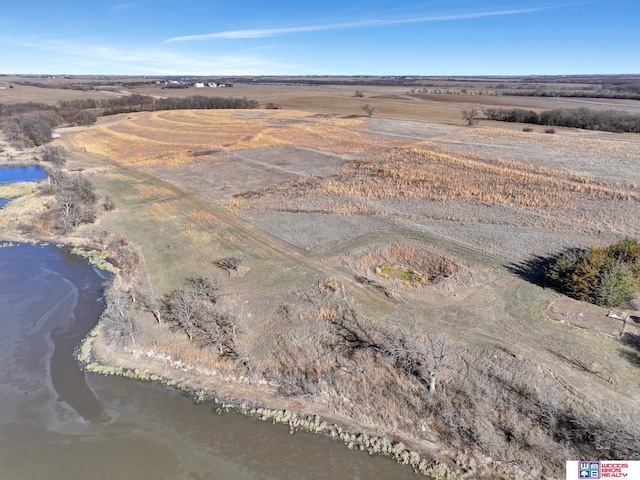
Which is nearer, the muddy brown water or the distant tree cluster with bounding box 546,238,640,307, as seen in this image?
the muddy brown water

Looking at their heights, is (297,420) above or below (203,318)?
below

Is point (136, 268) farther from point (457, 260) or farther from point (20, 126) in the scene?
point (20, 126)

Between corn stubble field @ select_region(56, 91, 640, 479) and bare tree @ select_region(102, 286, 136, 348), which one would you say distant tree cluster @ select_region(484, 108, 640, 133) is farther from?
bare tree @ select_region(102, 286, 136, 348)

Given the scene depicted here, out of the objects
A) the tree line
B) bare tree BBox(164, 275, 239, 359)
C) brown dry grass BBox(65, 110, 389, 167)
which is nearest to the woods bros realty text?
bare tree BBox(164, 275, 239, 359)

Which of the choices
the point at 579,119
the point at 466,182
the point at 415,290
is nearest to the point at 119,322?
the point at 415,290

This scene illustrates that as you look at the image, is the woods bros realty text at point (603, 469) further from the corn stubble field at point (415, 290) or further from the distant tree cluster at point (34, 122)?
the distant tree cluster at point (34, 122)

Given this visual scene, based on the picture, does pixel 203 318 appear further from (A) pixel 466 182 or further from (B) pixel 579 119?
Result: (B) pixel 579 119
